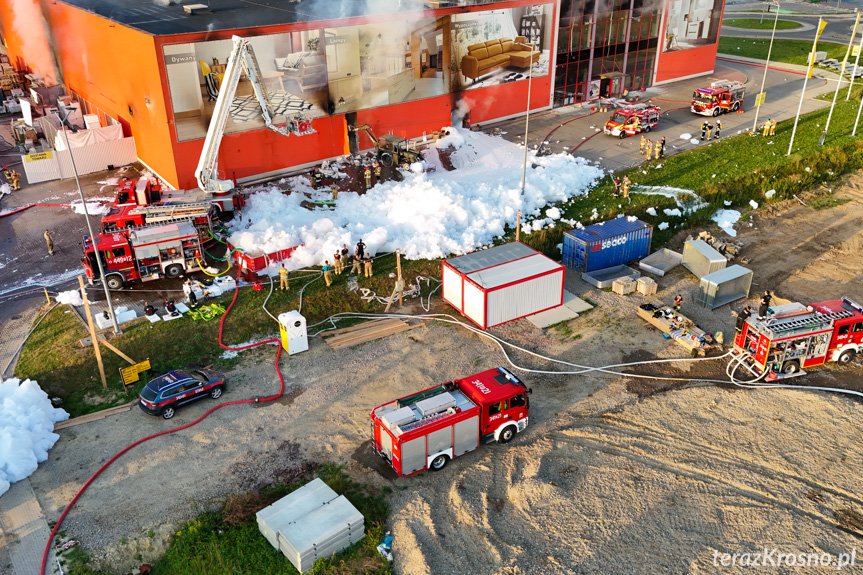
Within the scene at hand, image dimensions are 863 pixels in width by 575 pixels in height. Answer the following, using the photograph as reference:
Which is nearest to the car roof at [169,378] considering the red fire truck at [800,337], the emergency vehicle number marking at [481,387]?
the emergency vehicle number marking at [481,387]

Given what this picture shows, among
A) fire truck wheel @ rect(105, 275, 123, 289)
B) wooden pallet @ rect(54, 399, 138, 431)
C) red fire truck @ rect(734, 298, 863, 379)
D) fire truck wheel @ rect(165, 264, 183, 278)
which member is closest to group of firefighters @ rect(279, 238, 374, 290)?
fire truck wheel @ rect(165, 264, 183, 278)

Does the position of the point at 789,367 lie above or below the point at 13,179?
below

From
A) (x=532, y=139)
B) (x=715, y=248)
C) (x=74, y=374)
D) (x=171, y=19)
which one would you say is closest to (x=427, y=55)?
(x=532, y=139)

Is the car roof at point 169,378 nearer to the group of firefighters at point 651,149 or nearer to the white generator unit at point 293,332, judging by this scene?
the white generator unit at point 293,332

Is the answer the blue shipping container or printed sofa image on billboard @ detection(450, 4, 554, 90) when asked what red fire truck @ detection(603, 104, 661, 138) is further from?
the blue shipping container

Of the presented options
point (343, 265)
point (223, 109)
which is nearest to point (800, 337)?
point (343, 265)

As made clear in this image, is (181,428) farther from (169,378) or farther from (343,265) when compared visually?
(343,265)
